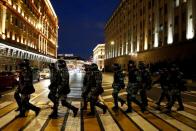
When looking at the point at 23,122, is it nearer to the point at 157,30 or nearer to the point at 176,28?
the point at 176,28

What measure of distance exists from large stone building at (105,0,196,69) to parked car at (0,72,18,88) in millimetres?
19858

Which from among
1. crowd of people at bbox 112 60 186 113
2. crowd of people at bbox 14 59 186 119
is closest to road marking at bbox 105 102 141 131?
crowd of people at bbox 14 59 186 119

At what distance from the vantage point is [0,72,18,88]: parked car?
19.4 meters

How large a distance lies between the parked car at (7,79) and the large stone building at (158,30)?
19.9m

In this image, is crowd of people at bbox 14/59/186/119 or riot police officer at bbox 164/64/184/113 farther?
riot police officer at bbox 164/64/184/113

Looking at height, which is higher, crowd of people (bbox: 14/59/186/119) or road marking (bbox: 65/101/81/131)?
crowd of people (bbox: 14/59/186/119)

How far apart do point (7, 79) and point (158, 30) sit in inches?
1234

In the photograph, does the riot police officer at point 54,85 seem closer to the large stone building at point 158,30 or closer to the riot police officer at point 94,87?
the riot police officer at point 94,87

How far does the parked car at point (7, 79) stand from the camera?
19406 mm

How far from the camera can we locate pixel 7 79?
808 inches

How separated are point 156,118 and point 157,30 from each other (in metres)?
39.0

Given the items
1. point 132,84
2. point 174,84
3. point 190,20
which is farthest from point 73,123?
point 190,20

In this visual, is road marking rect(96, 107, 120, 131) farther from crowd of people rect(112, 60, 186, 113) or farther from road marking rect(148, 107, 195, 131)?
road marking rect(148, 107, 195, 131)

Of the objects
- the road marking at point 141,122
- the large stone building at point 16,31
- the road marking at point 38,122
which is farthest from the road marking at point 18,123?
the large stone building at point 16,31
